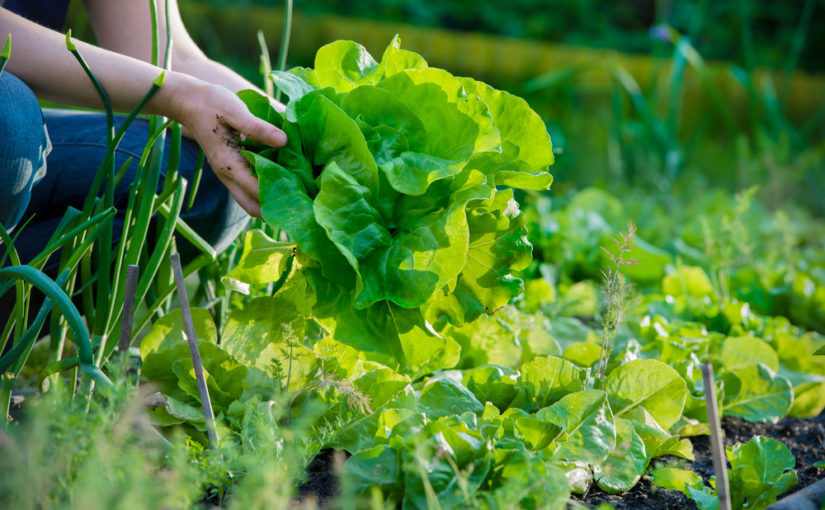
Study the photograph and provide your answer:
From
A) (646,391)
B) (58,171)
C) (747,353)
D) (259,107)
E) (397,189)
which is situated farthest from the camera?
(747,353)

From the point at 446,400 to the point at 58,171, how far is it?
74 cm

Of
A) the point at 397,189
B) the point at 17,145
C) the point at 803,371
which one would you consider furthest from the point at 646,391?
the point at 17,145

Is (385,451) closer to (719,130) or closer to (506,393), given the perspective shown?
(506,393)

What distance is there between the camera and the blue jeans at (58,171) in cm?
95

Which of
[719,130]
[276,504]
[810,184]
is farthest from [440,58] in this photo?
[276,504]

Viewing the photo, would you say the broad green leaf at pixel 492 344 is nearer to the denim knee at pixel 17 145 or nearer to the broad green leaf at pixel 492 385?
the broad green leaf at pixel 492 385

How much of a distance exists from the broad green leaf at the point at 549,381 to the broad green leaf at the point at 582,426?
0.07 meters

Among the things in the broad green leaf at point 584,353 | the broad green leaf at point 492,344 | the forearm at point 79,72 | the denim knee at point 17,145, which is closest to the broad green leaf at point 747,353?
the broad green leaf at point 584,353

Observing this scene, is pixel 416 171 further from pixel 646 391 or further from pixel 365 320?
pixel 646 391

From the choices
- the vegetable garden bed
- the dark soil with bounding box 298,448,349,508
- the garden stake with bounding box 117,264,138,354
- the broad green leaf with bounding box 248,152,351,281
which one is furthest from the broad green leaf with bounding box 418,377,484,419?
the garden stake with bounding box 117,264,138,354

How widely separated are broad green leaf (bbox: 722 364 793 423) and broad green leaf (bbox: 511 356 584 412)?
14.3 inches

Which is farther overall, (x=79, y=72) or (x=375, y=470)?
(x=79, y=72)

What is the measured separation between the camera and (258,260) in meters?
1.01

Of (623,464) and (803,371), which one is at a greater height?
(623,464)
